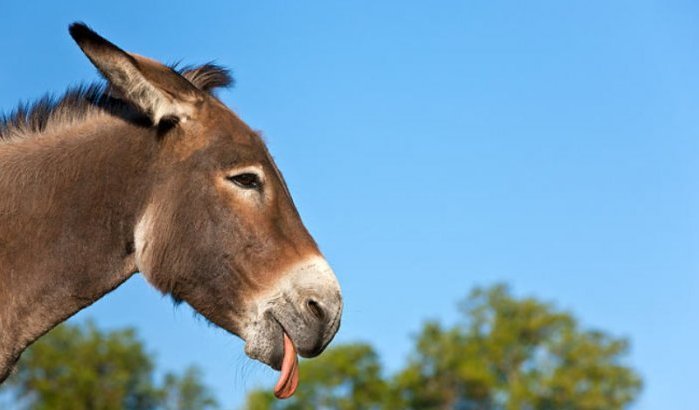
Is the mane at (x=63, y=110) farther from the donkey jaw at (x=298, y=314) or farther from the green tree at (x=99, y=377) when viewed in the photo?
the green tree at (x=99, y=377)

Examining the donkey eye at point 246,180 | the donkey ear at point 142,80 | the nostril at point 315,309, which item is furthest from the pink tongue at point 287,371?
the donkey ear at point 142,80

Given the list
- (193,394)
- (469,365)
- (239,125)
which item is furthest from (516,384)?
(239,125)

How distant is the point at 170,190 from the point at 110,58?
2.36 feet

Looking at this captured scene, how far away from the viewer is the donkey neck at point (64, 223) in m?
4.96

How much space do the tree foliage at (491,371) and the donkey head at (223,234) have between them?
234ft

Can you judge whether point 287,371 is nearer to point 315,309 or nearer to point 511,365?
point 315,309

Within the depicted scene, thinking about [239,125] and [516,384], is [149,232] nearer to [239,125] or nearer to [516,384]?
[239,125]

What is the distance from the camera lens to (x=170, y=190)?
5184 millimetres

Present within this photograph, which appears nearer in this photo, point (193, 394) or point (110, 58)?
point (110, 58)

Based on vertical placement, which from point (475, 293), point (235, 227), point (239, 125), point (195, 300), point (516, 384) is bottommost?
point (195, 300)

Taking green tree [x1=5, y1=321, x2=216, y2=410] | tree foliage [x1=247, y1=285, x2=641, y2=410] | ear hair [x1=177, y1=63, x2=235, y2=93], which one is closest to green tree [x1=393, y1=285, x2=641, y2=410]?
tree foliage [x1=247, y1=285, x2=641, y2=410]

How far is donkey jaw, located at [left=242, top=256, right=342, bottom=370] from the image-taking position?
196 inches

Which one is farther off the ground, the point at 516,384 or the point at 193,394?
the point at 516,384

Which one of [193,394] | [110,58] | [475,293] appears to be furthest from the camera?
[475,293]
